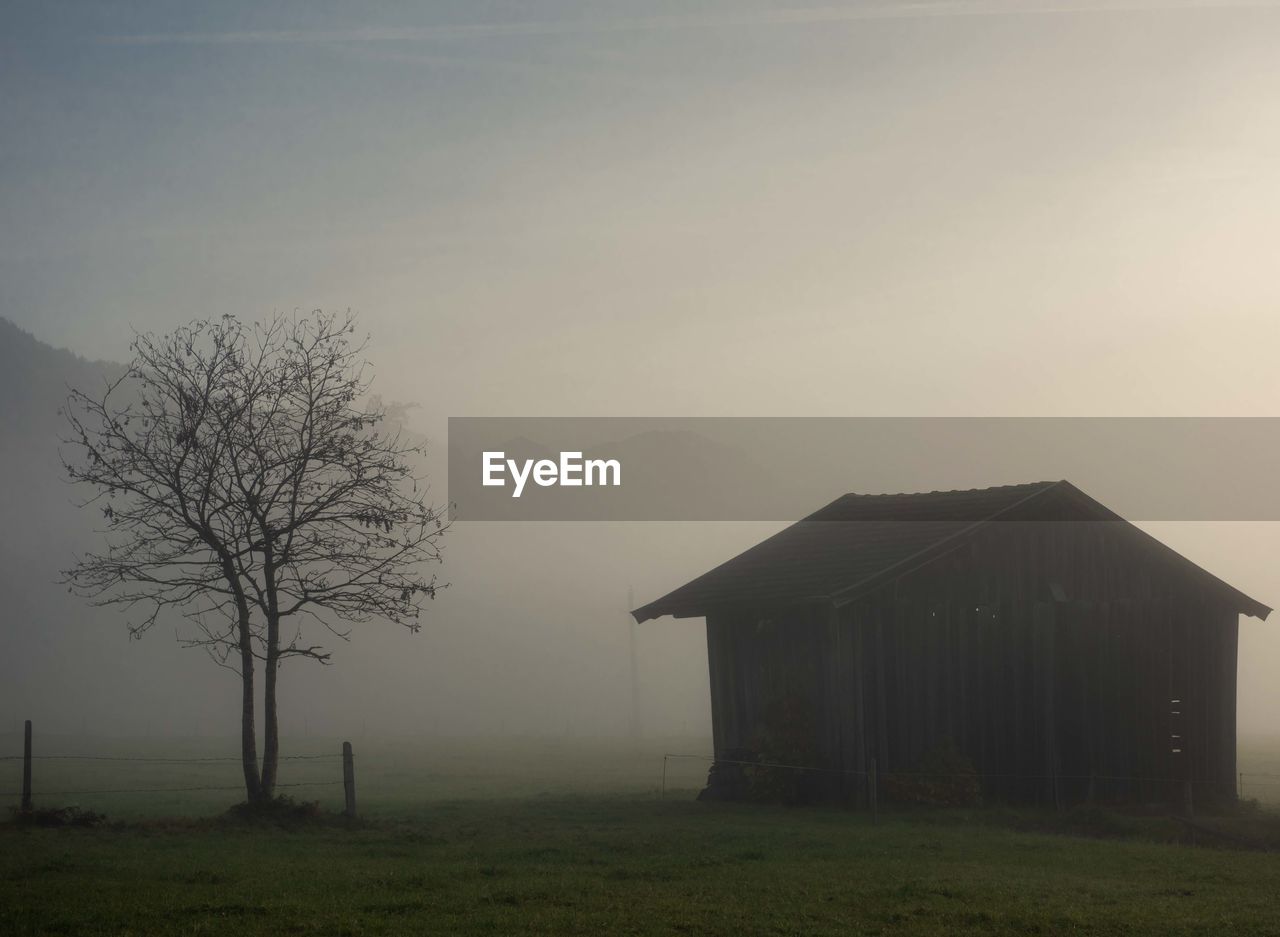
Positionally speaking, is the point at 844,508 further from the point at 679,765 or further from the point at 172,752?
the point at 172,752

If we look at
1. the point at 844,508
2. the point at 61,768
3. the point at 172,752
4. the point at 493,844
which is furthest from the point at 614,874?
the point at 172,752

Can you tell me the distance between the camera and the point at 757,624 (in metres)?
35.0

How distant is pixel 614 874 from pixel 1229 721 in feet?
75.9

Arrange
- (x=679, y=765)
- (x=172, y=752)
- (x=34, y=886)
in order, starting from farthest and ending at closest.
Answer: (x=172, y=752) < (x=679, y=765) < (x=34, y=886)

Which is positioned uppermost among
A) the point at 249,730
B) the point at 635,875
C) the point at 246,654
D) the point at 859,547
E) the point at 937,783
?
the point at 859,547

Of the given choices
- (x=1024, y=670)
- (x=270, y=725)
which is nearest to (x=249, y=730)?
(x=270, y=725)

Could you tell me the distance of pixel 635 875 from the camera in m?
19.8

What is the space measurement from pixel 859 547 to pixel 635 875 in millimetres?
17096

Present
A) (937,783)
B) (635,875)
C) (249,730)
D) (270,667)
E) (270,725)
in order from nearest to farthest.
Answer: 1. (635,875)
2. (270,667)
3. (249,730)
4. (270,725)
5. (937,783)

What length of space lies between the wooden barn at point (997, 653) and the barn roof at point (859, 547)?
83 millimetres

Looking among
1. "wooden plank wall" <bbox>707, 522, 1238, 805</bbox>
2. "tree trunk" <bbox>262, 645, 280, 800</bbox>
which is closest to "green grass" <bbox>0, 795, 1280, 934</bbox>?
"tree trunk" <bbox>262, 645, 280, 800</bbox>

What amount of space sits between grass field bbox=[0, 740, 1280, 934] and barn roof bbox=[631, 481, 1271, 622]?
5.57 m

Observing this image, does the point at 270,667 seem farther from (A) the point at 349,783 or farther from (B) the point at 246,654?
(A) the point at 349,783

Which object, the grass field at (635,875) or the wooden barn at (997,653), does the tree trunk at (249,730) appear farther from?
the wooden barn at (997,653)
